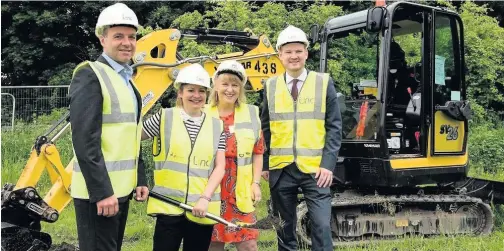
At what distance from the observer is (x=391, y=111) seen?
6289 mm

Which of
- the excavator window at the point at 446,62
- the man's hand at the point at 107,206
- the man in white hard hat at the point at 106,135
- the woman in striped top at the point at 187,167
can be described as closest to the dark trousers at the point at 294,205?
the woman in striped top at the point at 187,167

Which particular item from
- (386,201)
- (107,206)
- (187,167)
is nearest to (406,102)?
(386,201)

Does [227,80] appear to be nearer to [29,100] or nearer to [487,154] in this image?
[487,154]

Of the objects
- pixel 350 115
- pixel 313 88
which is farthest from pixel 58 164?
pixel 350 115

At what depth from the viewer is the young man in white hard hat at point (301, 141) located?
13.6ft

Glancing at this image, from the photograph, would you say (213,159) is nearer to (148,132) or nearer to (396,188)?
(148,132)

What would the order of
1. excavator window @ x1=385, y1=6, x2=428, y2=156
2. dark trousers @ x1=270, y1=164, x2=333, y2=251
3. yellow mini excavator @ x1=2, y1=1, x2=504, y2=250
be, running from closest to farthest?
dark trousers @ x1=270, y1=164, x2=333, y2=251
yellow mini excavator @ x1=2, y1=1, x2=504, y2=250
excavator window @ x1=385, y1=6, x2=428, y2=156

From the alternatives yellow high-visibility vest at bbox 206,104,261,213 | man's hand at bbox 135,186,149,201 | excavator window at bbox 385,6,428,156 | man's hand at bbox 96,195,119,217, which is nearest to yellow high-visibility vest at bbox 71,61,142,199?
man's hand at bbox 96,195,119,217

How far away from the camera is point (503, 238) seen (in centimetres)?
605

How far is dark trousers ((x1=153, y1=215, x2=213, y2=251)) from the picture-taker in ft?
11.7

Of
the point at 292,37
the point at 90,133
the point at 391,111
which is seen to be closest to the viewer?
the point at 90,133

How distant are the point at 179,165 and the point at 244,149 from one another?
0.63 m

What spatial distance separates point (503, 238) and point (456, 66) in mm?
1982

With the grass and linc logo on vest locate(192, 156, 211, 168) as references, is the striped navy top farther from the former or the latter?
the grass
